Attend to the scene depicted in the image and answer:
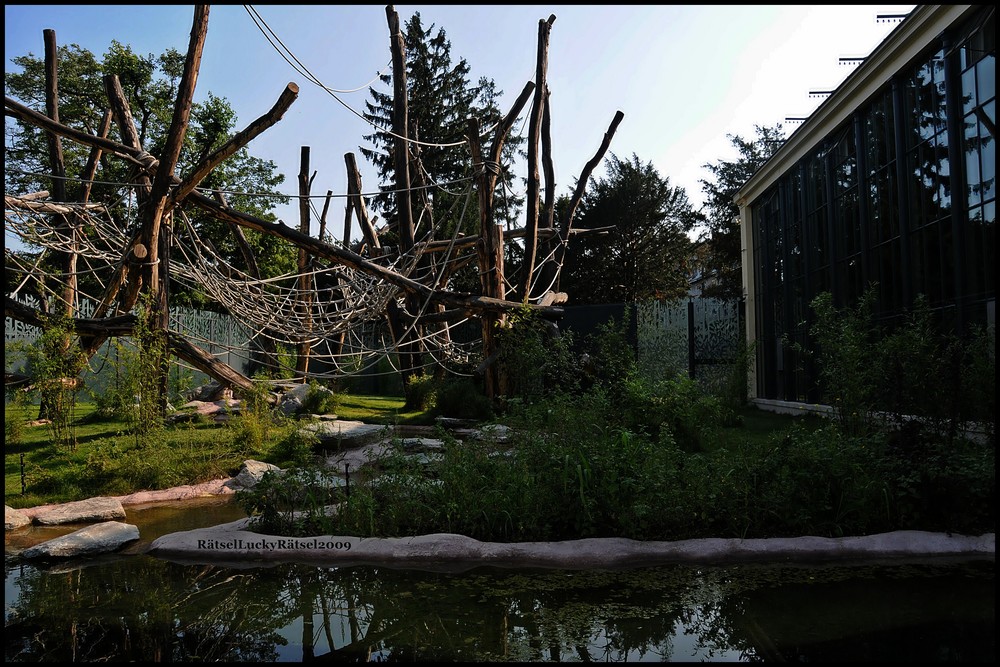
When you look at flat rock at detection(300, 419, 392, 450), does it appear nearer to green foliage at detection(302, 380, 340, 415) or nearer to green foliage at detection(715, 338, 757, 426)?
green foliage at detection(302, 380, 340, 415)

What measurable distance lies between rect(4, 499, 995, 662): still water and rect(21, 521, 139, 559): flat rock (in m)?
0.24

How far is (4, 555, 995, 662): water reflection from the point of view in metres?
2.91

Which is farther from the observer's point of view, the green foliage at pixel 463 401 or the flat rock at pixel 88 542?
the green foliage at pixel 463 401

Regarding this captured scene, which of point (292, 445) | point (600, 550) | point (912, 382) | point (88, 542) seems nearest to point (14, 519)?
point (88, 542)

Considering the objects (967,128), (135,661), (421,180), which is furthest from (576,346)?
(135,661)

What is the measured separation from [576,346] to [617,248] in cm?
1318

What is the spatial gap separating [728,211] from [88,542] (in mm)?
26807

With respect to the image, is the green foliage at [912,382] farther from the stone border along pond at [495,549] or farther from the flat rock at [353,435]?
the flat rock at [353,435]

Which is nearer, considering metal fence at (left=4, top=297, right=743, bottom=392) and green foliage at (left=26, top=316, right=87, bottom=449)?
green foliage at (left=26, top=316, right=87, bottom=449)

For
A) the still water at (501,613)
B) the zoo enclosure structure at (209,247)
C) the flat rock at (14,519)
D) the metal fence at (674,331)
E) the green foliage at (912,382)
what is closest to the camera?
the still water at (501,613)

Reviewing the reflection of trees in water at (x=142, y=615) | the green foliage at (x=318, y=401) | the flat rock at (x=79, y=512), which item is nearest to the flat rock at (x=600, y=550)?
the reflection of trees in water at (x=142, y=615)

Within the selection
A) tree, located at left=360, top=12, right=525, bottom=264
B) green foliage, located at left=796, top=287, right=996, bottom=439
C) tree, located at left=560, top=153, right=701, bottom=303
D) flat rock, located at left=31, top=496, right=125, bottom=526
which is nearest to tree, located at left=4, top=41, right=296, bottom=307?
tree, located at left=360, top=12, right=525, bottom=264

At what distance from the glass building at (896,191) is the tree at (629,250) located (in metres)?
12.0

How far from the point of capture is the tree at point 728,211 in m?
26.8
